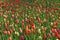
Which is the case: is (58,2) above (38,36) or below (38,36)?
below

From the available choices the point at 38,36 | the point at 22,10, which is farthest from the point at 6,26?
the point at 22,10

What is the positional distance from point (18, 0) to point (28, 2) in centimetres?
52

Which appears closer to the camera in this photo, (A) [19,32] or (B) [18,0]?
(A) [19,32]

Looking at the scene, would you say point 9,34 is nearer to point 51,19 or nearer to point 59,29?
point 59,29

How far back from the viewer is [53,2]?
33.8 feet

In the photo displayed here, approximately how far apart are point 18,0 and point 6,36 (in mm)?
5344

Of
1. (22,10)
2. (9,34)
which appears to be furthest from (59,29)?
(22,10)

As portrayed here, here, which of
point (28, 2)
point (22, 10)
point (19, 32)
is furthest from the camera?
point (28, 2)

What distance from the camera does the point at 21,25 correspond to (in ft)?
20.1

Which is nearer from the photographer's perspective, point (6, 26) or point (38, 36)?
point (38, 36)

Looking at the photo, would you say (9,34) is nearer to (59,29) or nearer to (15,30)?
(15,30)

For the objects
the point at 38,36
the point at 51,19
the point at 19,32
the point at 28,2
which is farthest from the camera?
the point at 28,2

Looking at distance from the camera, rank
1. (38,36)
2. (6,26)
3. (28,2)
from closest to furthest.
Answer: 1. (38,36)
2. (6,26)
3. (28,2)

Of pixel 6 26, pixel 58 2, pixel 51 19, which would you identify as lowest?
pixel 58 2
